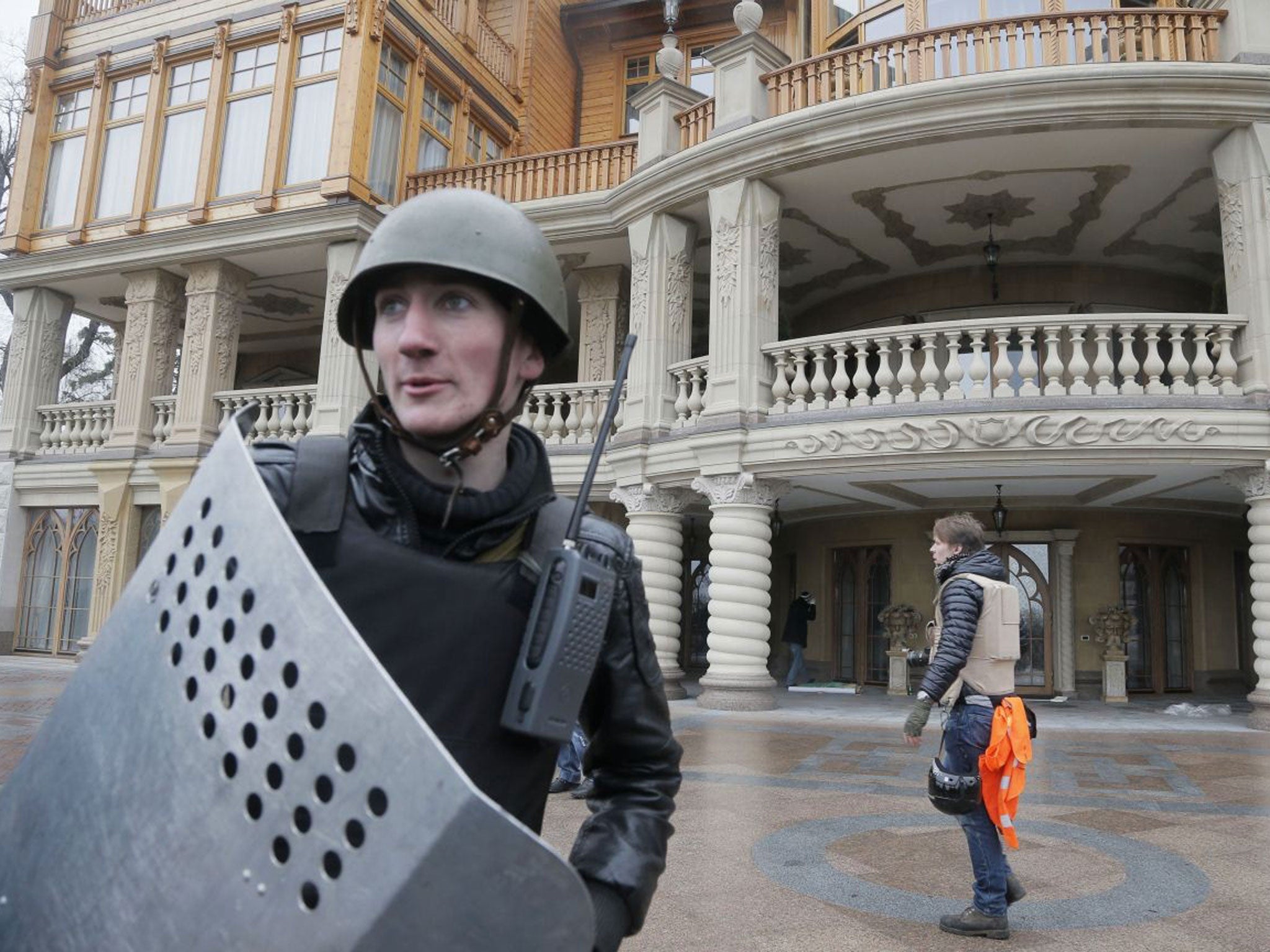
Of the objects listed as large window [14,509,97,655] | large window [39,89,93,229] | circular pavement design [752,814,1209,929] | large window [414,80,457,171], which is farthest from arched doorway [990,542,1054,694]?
large window [39,89,93,229]

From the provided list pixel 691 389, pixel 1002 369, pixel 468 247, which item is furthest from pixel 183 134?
pixel 468 247

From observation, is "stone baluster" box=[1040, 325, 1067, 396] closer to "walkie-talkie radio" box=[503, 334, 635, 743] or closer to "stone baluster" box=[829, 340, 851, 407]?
"stone baluster" box=[829, 340, 851, 407]

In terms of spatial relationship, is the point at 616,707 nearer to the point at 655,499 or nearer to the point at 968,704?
the point at 968,704

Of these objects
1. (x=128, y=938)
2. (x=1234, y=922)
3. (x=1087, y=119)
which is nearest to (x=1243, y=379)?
(x=1087, y=119)

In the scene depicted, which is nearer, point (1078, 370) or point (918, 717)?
point (918, 717)

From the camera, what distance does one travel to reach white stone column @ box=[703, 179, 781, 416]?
12234 mm

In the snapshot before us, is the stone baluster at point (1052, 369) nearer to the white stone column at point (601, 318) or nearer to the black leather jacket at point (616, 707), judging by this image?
the white stone column at point (601, 318)

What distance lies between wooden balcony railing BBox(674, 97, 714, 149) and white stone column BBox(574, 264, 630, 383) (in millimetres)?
2881

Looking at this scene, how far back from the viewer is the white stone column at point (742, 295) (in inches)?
482

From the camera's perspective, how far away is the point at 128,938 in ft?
2.93

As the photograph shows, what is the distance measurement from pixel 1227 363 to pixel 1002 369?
2.43 m

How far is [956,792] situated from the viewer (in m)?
4.06

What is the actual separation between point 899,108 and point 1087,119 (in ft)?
7.10

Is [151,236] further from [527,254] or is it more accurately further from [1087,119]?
[527,254]
